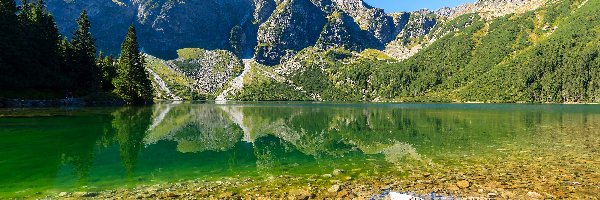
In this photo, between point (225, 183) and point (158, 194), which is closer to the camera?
point (158, 194)

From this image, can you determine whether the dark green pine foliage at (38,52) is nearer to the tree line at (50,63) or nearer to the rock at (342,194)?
the tree line at (50,63)

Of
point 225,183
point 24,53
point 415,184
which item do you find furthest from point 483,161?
point 24,53

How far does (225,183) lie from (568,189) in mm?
16229

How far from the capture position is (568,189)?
17.3m

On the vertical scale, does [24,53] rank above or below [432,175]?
above

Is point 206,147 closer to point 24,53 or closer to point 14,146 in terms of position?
point 14,146

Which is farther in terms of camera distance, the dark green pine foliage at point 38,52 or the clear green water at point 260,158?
the dark green pine foliage at point 38,52

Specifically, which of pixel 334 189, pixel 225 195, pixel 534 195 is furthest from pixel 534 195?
pixel 225 195

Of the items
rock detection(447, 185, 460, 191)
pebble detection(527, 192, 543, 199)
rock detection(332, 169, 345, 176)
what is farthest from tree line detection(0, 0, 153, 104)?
pebble detection(527, 192, 543, 199)

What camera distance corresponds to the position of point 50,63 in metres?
103

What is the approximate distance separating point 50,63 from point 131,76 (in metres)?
22.1

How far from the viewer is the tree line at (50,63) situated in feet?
290

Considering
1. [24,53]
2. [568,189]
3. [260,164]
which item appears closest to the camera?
[568,189]

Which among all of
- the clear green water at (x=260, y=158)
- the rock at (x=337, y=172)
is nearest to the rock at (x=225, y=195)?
the clear green water at (x=260, y=158)
